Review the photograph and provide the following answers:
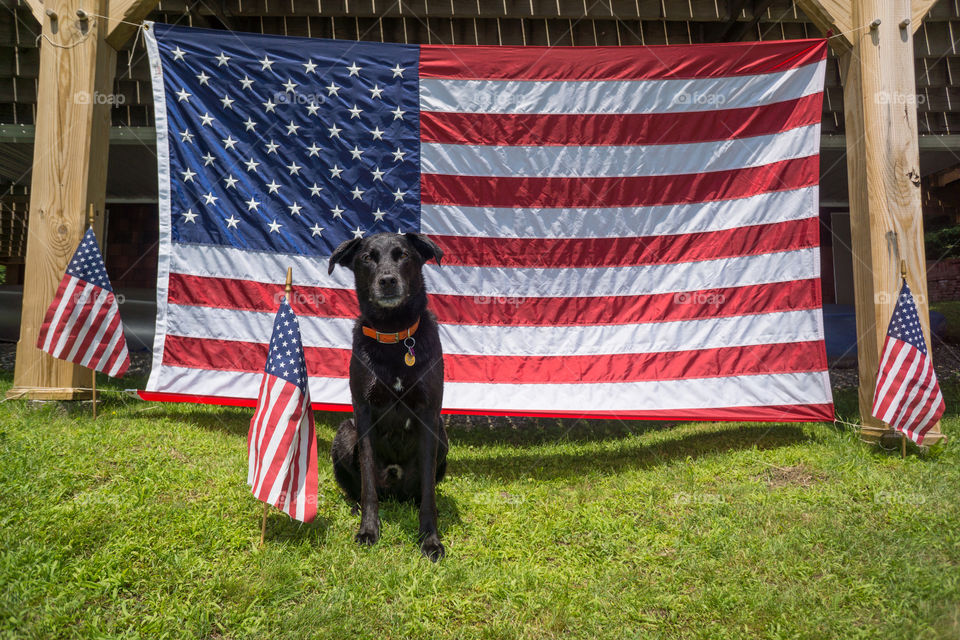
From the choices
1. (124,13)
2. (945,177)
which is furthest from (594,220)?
(945,177)

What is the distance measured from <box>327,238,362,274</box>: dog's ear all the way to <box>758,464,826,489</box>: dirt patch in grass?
3228mm

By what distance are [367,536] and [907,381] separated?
3.92 meters

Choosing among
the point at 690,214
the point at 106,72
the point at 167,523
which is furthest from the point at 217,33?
the point at 690,214

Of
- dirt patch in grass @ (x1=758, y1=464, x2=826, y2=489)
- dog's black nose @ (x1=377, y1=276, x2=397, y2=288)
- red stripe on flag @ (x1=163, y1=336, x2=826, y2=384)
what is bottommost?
dirt patch in grass @ (x1=758, y1=464, x2=826, y2=489)

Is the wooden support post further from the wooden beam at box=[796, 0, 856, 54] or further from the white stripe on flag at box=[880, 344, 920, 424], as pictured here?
the white stripe on flag at box=[880, 344, 920, 424]

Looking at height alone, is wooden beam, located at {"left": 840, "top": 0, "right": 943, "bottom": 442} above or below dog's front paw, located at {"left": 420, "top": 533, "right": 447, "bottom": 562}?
above

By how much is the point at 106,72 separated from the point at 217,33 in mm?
1096

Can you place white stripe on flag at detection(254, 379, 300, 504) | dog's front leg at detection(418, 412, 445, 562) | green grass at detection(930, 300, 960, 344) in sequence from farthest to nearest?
1. green grass at detection(930, 300, 960, 344)
2. dog's front leg at detection(418, 412, 445, 562)
3. white stripe on flag at detection(254, 379, 300, 504)

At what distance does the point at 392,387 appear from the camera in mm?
2787

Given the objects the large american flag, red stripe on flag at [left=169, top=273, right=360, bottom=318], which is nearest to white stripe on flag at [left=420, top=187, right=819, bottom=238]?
the large american flag

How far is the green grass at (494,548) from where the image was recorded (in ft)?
6.79

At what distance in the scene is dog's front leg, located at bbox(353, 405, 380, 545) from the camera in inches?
104

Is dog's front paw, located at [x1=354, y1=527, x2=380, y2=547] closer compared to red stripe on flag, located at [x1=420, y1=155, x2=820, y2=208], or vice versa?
dog's front paw, located at [x1=354, y1=527, x2=380, y2=547]

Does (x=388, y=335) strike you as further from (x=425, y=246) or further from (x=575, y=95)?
(x=575, y=95)
